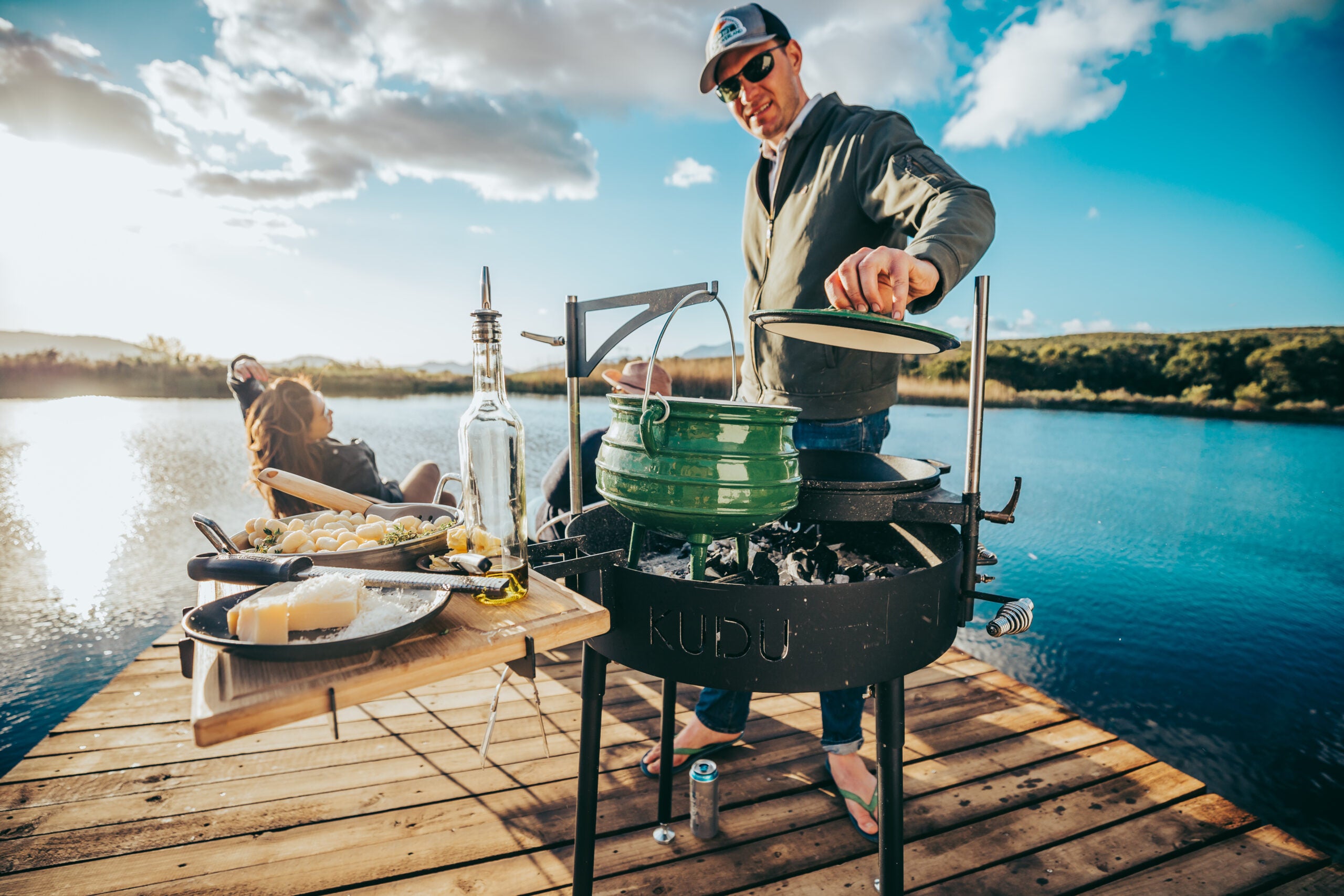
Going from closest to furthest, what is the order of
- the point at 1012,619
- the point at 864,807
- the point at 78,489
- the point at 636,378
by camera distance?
the point at 1012,619
the point at 864,807
the point at 636,378
the point at 78,489

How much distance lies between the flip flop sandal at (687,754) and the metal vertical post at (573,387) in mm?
1024

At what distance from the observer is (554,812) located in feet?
5.67

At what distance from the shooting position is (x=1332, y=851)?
229 centimetres

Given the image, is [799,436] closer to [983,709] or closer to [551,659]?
[983,709]

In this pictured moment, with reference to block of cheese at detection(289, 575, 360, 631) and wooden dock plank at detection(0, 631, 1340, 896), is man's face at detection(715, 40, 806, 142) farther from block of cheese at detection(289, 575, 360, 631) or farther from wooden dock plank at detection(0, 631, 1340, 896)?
wooden dock plank at detection(0, 631, 1340, 896)

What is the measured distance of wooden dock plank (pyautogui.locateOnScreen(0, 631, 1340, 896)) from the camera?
4.88 ft

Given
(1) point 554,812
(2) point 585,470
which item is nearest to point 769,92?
(2) point 585,470

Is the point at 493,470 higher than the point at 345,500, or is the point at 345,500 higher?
the point at 493,470

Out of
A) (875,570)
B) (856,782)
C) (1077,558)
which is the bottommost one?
(1077,558)

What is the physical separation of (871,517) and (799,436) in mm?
621

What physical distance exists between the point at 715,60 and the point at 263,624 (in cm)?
167

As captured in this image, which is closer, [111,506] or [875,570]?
[875,570]

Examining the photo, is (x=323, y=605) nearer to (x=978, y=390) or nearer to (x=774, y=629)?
(x=774, y=629)

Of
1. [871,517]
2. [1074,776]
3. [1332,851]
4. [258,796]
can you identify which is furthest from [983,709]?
[258,796]
